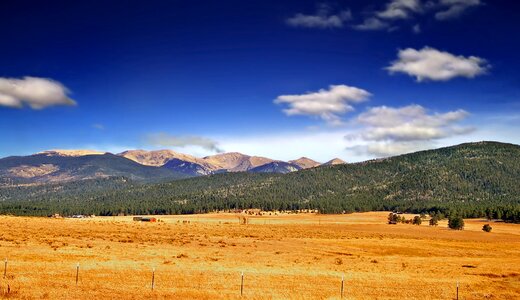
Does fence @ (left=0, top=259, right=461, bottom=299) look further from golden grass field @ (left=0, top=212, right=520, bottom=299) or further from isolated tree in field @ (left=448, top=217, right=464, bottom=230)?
isolated tree in field @ (left=448, top=217, right=464, bottom=230)

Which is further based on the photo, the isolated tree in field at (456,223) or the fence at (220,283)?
the isolated tree in field at (456,223)

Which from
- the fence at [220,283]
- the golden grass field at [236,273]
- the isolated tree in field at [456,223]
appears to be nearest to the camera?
the golden grass field at [236,273]

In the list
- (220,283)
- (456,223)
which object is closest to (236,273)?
(220,283)

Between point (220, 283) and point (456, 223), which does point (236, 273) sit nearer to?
point (220, 283)

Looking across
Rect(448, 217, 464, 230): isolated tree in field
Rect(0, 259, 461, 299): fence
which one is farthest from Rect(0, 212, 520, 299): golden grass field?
Rect(448, 217, 464, 230): isolated tree in field

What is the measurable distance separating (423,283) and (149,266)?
92.4 feet

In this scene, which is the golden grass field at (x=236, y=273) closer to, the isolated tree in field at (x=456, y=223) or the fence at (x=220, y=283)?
the fence at (x=220, y=283)

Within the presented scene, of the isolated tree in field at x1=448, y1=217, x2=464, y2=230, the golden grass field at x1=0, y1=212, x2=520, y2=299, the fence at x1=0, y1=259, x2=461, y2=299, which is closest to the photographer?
the golden grass field at x1=0, y1=212, x2=520, y2=299

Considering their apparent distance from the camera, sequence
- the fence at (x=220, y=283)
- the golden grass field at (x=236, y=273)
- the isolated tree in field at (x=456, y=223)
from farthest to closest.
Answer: the isolated tree in field at (x=456, y=223) < the fence at (x=220, y=283) < the golden grass field at (x=236, y=273)

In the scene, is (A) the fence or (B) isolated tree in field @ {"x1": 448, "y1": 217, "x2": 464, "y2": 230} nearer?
(A) the fence

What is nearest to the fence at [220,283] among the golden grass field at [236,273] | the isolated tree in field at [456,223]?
the golden grass field at [236,273]

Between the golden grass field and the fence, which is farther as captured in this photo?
the fence

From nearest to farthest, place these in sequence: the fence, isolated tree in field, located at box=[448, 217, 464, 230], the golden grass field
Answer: the golden grass field < the fence < isolated tree in field, located at box=[448, 217, 464, 230]

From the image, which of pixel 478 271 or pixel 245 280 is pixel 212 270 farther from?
pixel 478 271
